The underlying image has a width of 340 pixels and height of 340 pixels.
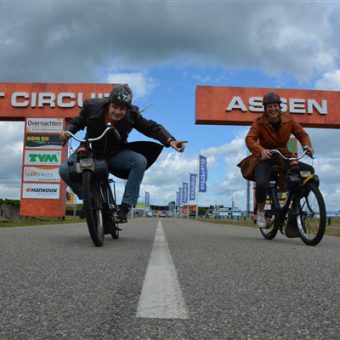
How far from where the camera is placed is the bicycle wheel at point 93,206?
151 inches

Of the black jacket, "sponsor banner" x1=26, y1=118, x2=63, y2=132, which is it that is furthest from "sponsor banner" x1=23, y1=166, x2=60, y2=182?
the black jacket

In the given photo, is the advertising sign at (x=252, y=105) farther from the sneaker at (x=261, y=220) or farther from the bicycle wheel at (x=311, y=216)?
the bicycle wheel at (x=311, y=216)

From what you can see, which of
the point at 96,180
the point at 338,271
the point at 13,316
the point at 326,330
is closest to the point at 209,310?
the point at 326,330

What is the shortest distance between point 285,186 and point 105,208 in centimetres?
247

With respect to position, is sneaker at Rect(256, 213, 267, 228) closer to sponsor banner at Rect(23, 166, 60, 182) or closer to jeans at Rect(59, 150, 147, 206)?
jeans at Rect(59, 150, 147, 206)

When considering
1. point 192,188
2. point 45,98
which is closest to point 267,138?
point 45,98

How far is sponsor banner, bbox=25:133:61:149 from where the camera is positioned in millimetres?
24359

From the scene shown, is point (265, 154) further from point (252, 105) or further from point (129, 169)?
point (252, 105)

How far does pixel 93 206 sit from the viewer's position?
13.4 ft

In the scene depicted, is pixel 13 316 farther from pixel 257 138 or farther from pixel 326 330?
pixel 257 138

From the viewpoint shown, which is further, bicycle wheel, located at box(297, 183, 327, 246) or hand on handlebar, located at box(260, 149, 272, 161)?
hand on handlebar, located at box(260, 149, 272, 161)

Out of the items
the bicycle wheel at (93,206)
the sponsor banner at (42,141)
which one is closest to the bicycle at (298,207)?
the bicycle wheel at (93,206)

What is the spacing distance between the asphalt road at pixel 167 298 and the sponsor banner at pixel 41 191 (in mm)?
21634

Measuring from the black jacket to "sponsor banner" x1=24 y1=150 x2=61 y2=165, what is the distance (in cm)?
2032
